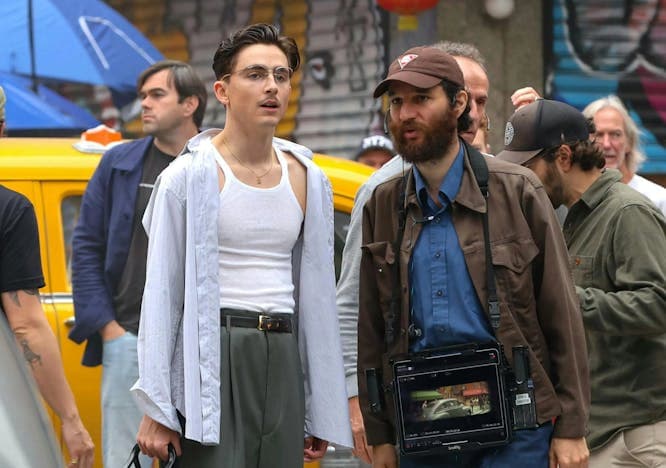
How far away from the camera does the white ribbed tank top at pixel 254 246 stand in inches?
181

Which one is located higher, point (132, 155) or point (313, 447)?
point (132, 155)

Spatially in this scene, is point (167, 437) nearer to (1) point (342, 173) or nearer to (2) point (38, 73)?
(1) point (342, 173)

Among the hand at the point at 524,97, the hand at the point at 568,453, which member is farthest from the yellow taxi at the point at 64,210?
the hand at the point at 568,453

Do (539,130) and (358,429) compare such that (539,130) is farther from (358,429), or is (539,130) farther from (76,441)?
(76,441)

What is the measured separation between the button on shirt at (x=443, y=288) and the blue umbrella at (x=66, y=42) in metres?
5.74

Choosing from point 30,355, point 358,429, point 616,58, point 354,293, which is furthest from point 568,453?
point 616,58

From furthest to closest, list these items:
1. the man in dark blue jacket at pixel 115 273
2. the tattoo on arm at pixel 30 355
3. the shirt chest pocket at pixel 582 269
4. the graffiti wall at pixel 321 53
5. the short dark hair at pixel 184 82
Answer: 1. the graffiti wall at pixel 321 53
2. the short dark hair at pixel 184 82
3. the man in dark blue jacket at pixel 115 273
4. the shirt chest pocket at pixel 582 269
5. the tattoo on arm at pixel 30 355

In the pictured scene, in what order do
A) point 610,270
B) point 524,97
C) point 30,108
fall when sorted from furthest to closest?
point 30,108 → point 524,97 → point 610,270

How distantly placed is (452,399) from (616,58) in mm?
7972

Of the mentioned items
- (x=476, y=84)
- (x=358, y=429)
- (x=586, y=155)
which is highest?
(x=476, y=84)

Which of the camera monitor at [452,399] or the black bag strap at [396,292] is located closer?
the camera monitor at [452,399]

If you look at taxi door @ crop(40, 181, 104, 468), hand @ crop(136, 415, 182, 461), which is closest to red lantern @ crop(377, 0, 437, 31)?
taxi door @ crop(40, 181, 104, 468)

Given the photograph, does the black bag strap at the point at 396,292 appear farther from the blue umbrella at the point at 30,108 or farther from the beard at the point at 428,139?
the blue umbrella at the point at 30,108

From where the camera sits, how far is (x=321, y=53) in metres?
12.2
